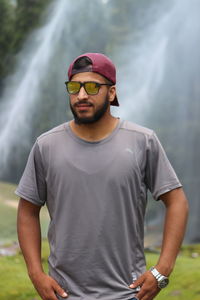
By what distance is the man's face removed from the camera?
249 centimetres

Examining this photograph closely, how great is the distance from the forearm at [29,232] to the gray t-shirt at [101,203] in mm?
111

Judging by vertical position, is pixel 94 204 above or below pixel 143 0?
below

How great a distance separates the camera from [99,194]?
2.46 meters

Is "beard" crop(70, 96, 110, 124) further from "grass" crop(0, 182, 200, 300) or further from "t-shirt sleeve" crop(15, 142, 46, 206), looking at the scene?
"grass" crop(0, 182, 200, 300)

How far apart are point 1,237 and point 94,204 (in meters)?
8.95

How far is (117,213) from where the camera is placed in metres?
2.48

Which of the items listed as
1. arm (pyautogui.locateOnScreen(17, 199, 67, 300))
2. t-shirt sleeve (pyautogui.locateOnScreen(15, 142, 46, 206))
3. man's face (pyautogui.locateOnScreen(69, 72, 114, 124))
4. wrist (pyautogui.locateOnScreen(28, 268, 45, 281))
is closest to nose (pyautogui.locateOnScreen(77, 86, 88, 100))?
man's face (pyautogui.locateOnScreen(69, 72, 114, 124))

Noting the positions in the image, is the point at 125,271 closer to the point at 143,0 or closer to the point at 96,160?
the point at 96,160

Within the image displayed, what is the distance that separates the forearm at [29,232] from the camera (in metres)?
2.62

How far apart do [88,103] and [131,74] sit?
1025cm

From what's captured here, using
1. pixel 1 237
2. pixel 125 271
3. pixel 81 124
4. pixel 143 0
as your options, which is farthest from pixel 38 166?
pixel 143 0

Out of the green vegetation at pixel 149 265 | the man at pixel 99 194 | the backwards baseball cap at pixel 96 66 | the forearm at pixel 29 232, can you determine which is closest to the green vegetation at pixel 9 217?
the green vegetation at pixel 149 265

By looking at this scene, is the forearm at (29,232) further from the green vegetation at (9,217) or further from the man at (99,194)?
the green vegetation at (9,217)

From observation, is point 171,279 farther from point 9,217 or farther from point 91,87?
point 9,217
